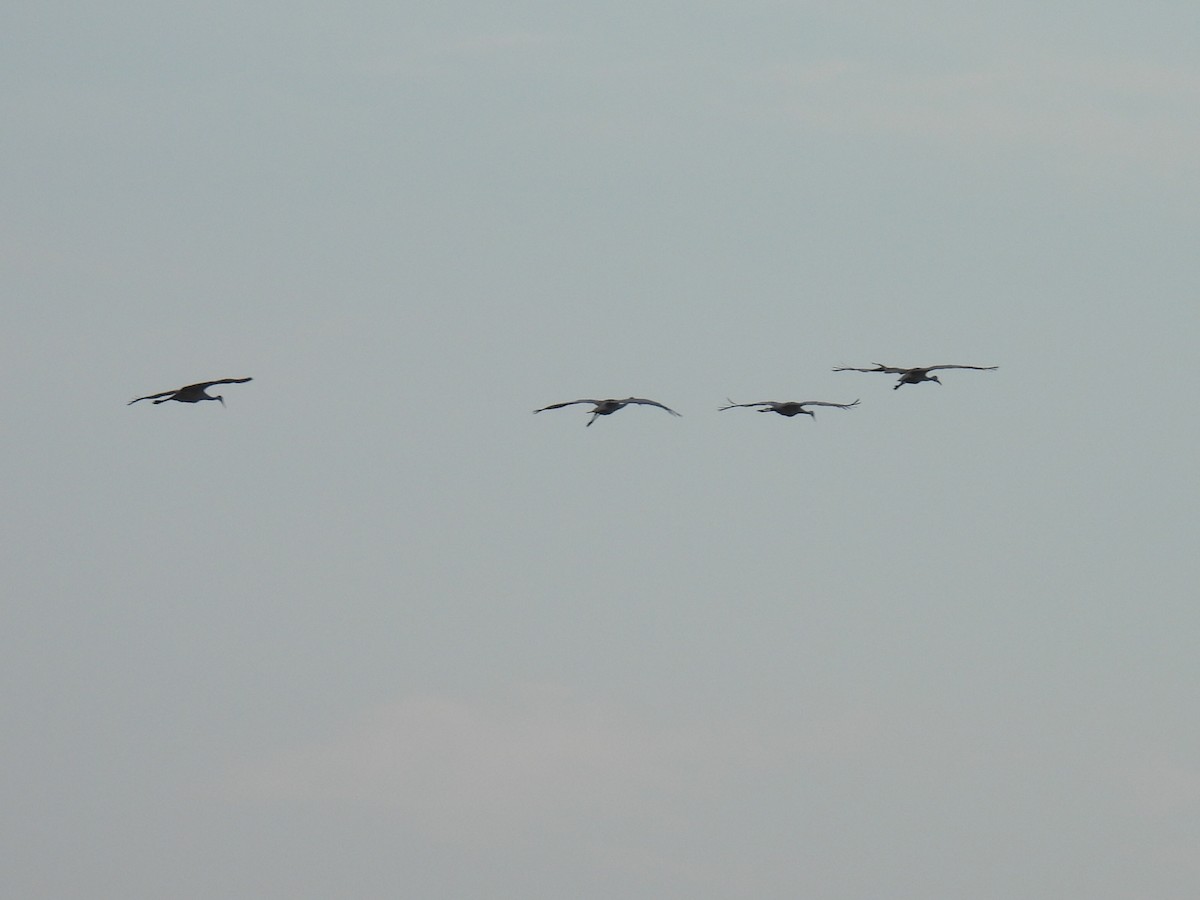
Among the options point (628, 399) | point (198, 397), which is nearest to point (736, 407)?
point (628, 399)

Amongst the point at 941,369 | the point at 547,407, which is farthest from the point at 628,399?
the point at 941,369

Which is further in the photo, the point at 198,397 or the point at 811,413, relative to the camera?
the point at 811,413

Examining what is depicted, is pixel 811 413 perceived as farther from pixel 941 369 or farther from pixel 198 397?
pixel 198 397

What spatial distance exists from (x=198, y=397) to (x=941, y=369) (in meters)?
49.5

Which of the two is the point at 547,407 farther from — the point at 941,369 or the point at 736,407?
the point at 941,369

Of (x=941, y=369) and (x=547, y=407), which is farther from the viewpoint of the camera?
(x=941, y=369)

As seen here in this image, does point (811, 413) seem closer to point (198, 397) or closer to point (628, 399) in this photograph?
point (628, 399)

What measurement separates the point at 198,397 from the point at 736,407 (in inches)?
1351

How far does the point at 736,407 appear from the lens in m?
148

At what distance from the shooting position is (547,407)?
144000 millimetres

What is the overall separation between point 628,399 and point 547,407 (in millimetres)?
6197

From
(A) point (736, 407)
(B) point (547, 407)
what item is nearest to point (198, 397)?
(B) point (547, 407)

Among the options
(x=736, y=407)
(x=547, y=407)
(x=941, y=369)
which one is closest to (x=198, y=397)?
(x=547, y=407)

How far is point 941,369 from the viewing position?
153500mm
